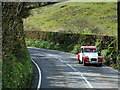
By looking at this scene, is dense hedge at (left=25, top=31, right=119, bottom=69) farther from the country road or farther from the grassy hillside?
the grassy hillside

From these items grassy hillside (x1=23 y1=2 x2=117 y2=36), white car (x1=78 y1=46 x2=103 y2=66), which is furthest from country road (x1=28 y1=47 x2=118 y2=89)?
grassy hillside (x1=23 y1=2 x2=117 y2=36)

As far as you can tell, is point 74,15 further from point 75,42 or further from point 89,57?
point 89,57

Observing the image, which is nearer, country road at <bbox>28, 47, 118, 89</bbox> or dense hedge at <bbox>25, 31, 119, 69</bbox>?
country road at <bbox>28, 47, 118, 89</bbox>

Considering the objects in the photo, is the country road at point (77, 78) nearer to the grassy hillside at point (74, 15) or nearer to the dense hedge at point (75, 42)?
the dense hedge at point (75, 42)

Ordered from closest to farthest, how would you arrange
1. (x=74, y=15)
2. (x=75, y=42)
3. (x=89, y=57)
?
(x=89, y=57), (x=75, y=42), (x=74, y=15)

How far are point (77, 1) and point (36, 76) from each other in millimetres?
81775

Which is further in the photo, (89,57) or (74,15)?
(74,15)

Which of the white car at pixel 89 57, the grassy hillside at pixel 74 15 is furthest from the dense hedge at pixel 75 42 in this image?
the grassy hillside at pixel 74 15

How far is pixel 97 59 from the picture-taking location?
26.1m

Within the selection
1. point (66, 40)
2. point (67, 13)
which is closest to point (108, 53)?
point (66, 40)

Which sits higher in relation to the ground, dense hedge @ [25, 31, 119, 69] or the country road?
dense hedge @ [25, 31, 119, 69]

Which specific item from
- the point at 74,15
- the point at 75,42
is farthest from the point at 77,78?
the point at 74,15

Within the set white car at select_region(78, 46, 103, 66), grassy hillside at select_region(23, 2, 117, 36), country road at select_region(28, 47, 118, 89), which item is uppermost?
grassy hillside at select_region(23, 2, 117, 36)

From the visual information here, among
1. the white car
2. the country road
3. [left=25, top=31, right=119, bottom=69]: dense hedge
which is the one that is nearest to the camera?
the country road
